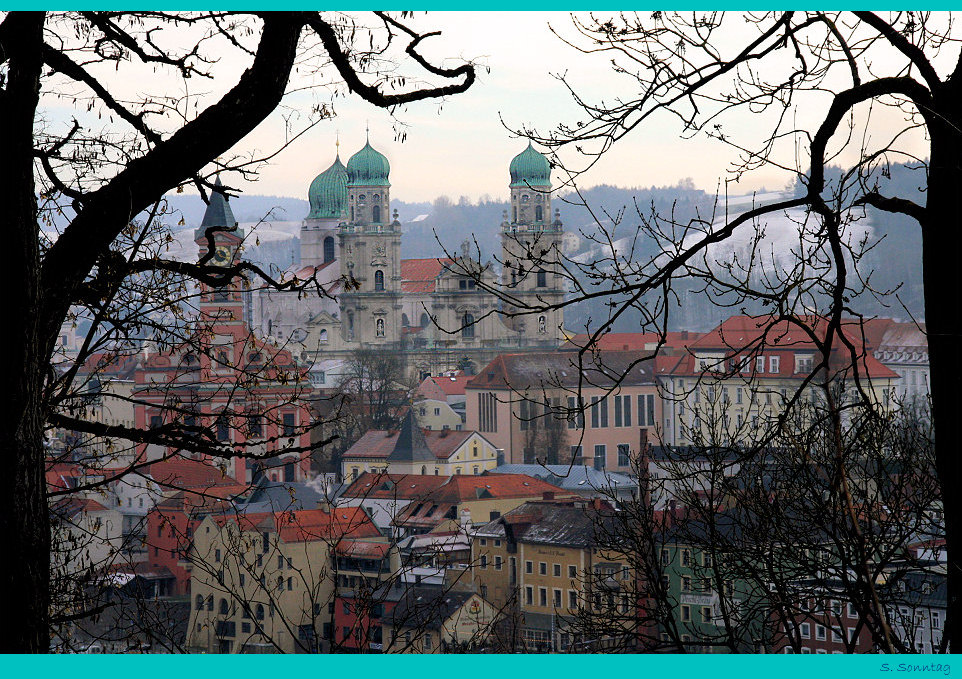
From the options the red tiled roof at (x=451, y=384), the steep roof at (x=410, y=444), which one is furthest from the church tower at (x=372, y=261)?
the steep roof at (x=410, y=444)

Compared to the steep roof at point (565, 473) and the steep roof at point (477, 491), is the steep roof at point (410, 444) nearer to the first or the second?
the steep roof at point (565, 473)

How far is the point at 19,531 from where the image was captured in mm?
2719

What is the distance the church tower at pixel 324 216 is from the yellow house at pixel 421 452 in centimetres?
3352

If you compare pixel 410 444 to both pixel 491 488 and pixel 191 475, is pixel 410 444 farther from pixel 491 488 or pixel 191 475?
pixel 191 475

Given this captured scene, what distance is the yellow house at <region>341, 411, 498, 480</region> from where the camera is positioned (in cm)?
3712

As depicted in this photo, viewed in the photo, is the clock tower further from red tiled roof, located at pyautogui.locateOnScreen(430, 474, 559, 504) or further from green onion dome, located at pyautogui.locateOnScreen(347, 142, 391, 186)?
green onion dome, located at pyautogui.locateOnScreen(347, 142, 391, 186)

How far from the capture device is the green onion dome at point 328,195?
77.2 meters

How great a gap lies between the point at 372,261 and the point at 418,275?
259 centimetres

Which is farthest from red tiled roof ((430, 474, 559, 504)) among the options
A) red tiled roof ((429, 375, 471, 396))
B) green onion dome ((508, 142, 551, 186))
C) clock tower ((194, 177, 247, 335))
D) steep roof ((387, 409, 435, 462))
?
clock tower ((194, 177, 247, 335))

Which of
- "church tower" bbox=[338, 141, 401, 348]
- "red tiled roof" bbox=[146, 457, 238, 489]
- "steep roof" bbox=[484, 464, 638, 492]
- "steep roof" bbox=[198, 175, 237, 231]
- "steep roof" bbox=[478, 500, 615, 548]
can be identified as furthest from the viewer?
A: "church tower" bbox=[338, 141, 401, 348]

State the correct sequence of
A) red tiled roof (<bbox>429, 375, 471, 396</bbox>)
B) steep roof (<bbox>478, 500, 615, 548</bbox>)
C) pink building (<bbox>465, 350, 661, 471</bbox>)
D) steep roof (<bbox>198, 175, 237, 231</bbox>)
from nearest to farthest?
1. steep roof (<bbox>198, 175, 237, 231</bbox>)
2. steep roof (<bbox>478, 500, 615, 548</bbox>)
3. pink building (<bbox>465, 350, 661, 471</bbox>)
4. red tiled roof (<bbox>429, 375, 471, 396</bbox>)

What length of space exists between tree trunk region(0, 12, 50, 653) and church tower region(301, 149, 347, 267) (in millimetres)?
74224

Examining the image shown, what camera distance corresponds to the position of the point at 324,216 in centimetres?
7769
